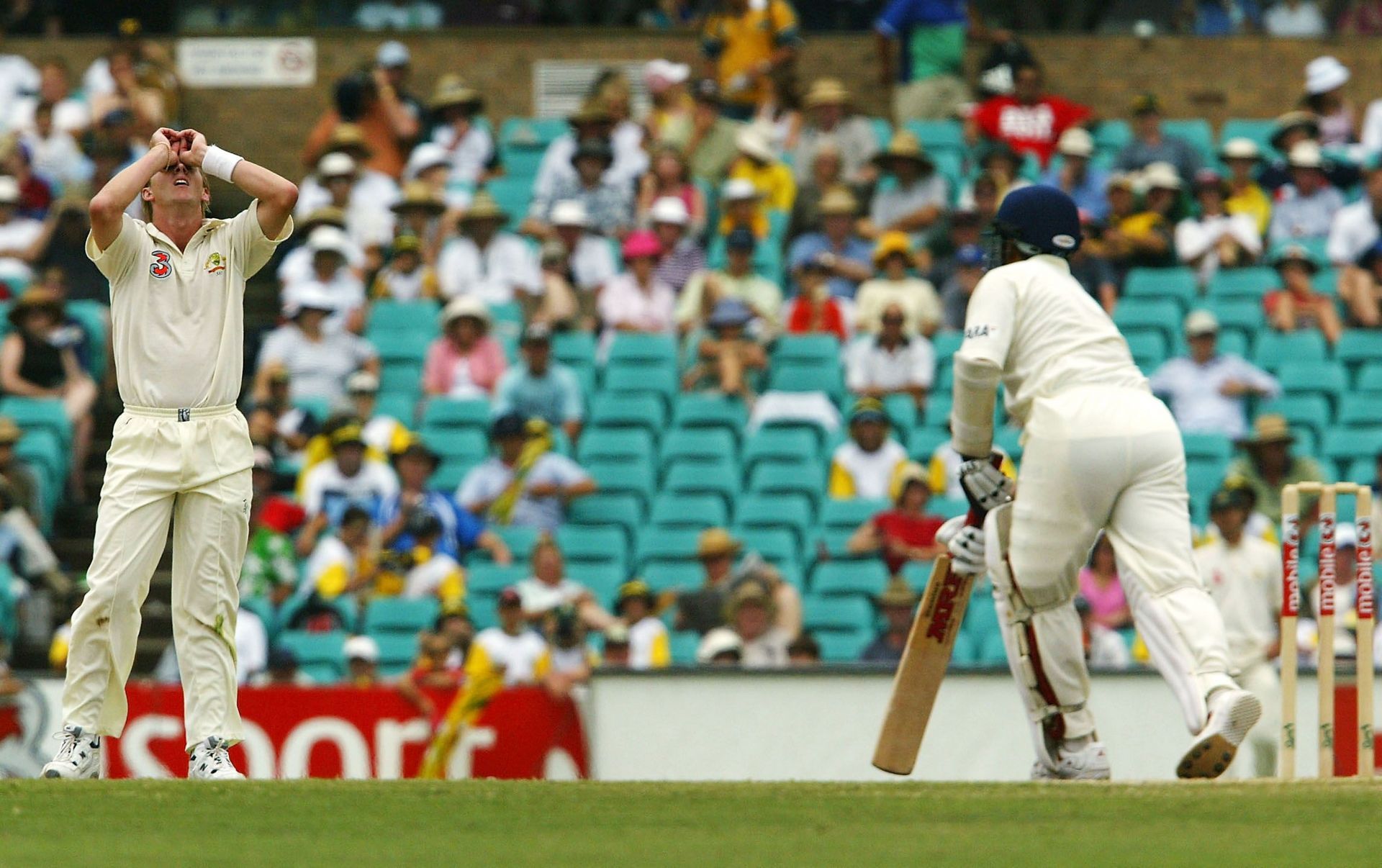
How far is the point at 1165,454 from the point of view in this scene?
7.44 m

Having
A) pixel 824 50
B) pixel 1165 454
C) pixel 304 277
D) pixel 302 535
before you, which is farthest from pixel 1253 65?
pixel 1165 454

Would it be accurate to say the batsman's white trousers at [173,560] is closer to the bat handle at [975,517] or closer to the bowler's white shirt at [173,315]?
the bowler's white shirt at [173,315]

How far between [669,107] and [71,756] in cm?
955

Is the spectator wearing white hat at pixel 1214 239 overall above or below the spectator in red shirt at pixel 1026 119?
below

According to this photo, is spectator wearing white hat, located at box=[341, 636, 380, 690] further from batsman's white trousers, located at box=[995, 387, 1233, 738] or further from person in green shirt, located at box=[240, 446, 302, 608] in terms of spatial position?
Answer: batsman's white trousers, located at box=[995, 387, 1233, 738]

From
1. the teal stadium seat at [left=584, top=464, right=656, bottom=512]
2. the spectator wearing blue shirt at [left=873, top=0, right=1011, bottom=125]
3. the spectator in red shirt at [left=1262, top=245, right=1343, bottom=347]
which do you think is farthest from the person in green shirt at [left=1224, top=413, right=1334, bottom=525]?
the spectator wearing blue shirt at [left=873, top=0, right=1011, bottom=125]

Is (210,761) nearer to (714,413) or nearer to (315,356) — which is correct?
(714,413)

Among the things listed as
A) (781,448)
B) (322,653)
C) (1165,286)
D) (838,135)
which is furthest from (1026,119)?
(322,653)

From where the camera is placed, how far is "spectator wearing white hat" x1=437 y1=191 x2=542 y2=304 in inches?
582

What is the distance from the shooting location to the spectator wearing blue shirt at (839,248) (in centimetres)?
1455

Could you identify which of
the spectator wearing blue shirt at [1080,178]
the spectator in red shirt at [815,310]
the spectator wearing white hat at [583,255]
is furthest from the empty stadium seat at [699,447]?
the spectator wearing blue shirt at [1080,178]

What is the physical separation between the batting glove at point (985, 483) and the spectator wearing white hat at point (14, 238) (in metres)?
9.07

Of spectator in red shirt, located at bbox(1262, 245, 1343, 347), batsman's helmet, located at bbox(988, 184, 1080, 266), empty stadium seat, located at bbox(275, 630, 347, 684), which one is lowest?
empty stadium seat, located at bbox(275, 630, 347, 684)

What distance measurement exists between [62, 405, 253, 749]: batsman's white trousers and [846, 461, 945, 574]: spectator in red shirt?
5.62m
